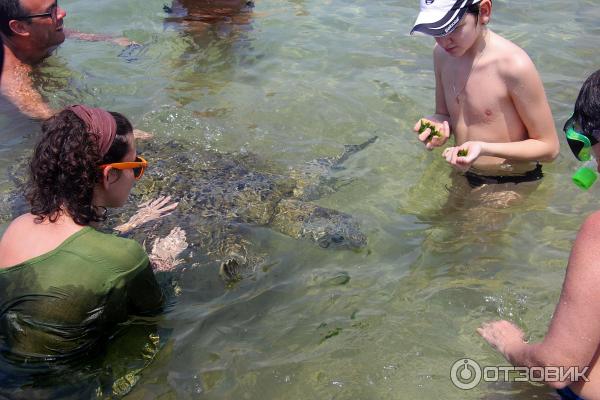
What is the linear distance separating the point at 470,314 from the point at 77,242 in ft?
6.98

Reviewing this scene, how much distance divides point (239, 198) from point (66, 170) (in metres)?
1.80

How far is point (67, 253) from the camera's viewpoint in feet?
8.54

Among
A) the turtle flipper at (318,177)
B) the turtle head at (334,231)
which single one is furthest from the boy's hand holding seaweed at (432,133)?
the turtle flipper at (318,177)

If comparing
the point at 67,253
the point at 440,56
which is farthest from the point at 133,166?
the point at 440,56

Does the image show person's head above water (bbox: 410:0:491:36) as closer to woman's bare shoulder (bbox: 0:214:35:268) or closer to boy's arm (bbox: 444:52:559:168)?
boy's arm (bbox: 444:52:559:168)

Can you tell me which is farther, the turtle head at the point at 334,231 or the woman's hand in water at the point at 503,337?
the turtle head at the point at 334,231

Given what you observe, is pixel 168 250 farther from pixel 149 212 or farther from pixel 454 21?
pixel 454 21

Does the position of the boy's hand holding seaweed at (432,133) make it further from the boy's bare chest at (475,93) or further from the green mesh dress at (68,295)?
the green mesh dress at (68,295)

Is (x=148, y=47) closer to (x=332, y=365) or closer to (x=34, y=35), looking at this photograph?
(x=34, y=35)

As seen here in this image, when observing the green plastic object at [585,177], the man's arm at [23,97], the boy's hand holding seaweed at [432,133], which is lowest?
the man's arm at [23,97]

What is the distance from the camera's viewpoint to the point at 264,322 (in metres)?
3.29

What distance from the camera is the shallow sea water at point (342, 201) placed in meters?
2.95

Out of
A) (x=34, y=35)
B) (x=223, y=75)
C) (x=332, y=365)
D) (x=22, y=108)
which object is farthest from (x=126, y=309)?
(x=223, y=75)

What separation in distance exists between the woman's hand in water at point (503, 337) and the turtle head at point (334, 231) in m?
1.47
